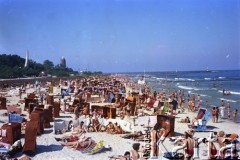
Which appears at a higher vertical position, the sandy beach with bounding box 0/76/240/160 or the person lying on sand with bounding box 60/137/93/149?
the person lying on sand with bounding box 60/137/93/149

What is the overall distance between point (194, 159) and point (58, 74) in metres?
82.0

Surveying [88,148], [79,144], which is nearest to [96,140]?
[79,144]

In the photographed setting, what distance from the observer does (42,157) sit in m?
11.8

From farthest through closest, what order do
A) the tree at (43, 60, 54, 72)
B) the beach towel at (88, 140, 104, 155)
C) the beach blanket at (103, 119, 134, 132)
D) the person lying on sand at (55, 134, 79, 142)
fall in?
the tree at (43, 60, 54, 72) < the beach blanket at (103, 119, 134, 132) < the person lying on sand at (55, 134, 79, 142) < the beach towel at (88, 140, 104, 155)

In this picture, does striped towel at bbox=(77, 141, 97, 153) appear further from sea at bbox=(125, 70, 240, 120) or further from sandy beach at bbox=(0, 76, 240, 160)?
sea at bbox=(125, 70, 240, 120)

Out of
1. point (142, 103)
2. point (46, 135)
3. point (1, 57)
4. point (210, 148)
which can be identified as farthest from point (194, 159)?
point (1, 57)

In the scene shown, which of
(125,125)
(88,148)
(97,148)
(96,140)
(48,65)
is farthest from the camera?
(48,65)

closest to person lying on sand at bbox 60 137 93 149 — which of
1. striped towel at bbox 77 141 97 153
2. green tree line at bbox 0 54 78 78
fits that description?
striped towel at bbox 77 141 97 153

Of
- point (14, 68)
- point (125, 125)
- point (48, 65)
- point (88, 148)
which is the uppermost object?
point (48, 65)

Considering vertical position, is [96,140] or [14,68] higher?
[14,68]

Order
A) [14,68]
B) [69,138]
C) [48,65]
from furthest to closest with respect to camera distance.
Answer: [48,65] → [14,68] → [69,138]

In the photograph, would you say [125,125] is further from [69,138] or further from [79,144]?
[79,144]

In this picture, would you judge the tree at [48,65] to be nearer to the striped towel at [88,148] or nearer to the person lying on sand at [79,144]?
the person lying on sand at [79,144]

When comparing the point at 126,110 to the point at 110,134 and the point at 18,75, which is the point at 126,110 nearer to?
the point at 110,134
